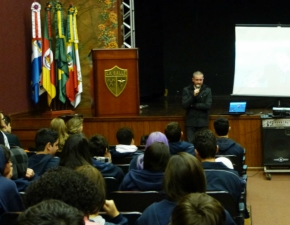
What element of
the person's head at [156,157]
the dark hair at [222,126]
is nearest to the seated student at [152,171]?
the person's head at [156,157]

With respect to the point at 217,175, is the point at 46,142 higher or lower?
A: higher

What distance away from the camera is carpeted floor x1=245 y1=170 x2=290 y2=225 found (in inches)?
209

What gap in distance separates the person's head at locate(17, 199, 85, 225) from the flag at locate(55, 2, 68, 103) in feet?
24.6

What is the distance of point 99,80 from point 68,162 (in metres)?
4.18

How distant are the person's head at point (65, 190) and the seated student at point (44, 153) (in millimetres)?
2351

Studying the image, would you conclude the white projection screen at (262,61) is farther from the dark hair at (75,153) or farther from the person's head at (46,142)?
the dark hair at (75,153)

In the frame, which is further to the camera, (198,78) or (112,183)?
(198,78)

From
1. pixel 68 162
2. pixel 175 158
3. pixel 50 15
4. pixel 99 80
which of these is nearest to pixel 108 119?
pixel 99 80

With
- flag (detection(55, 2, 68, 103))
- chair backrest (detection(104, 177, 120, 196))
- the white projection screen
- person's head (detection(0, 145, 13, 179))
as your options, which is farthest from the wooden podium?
person's head (detection(0, 145, 13, 179))

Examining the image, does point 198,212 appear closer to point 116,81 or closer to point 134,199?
point 134,199

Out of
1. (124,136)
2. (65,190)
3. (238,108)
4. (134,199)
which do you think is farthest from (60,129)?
(65,190)

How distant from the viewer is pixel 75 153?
12.1 ft

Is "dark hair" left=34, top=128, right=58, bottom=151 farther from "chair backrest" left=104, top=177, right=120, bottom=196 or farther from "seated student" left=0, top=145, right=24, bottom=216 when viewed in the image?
"seated student" left=0, top=145, right=24, bottom=216

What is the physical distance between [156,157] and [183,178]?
93 centimetres
